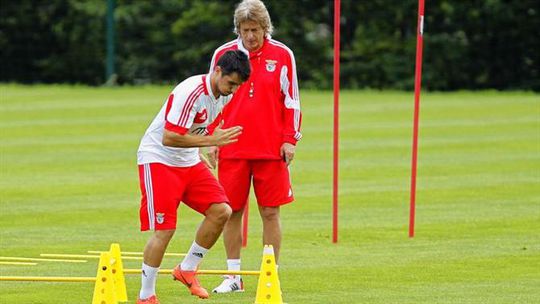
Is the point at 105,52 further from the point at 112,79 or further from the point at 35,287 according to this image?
the point at 35,287

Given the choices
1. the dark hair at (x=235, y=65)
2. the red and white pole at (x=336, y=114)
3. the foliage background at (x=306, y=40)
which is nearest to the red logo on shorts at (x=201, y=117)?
the dark hair at (x=235, y=65)

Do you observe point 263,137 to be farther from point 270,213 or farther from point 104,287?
point 104,287

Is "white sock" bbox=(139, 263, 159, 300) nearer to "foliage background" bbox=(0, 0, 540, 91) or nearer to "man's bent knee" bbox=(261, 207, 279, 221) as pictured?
"man's bent knee" bbox=(261, 207, 279, 221)

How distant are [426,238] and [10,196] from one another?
6.15m

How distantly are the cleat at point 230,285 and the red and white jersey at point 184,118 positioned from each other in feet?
3.81

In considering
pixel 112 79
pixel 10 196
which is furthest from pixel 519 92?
pixel 10 196

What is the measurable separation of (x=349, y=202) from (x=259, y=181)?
667 centimetres

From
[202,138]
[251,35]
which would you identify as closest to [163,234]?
[202,138]

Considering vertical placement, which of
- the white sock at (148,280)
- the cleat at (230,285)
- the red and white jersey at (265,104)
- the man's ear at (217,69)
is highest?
the man's ear at (217,69)

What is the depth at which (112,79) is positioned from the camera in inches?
1599

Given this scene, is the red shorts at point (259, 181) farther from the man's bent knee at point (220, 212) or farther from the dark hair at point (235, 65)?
the dark hair at point (235, 65)

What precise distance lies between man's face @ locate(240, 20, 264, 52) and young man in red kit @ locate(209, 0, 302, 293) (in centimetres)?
1

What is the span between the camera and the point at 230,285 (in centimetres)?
1128

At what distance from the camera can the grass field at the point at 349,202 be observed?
11781 millimetres
